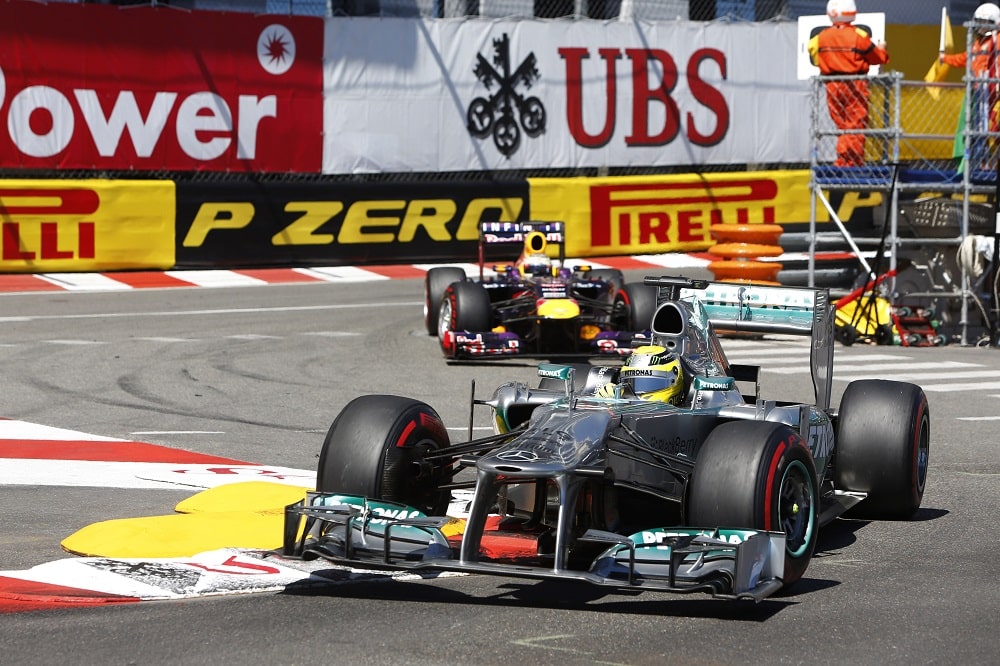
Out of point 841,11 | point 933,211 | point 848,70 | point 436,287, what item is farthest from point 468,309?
point 841,11

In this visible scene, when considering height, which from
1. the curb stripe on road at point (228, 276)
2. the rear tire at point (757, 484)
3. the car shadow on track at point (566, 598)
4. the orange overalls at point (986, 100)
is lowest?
the car shadow on track at point (566, 598)

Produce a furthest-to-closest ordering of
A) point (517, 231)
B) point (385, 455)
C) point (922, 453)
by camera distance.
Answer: point (517, 231) < point (922, 453) < point (385, 455)

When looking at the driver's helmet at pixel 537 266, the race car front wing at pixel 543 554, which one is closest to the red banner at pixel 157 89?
the driver's helmet at pixel 537 266

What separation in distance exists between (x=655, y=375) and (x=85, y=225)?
14724 mm

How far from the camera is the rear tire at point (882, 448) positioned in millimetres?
8398

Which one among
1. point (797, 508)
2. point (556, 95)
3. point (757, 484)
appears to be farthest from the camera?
point (556, 95)

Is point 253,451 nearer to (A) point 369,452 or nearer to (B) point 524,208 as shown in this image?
(A) point 369,452

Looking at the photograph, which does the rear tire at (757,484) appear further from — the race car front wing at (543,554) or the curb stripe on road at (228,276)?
the curb stripe on road at (228,276)

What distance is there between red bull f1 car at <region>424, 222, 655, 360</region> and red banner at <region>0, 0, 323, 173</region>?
624 cm

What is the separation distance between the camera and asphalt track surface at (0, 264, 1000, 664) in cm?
592

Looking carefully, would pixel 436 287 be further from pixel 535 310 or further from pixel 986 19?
pixel 986 19

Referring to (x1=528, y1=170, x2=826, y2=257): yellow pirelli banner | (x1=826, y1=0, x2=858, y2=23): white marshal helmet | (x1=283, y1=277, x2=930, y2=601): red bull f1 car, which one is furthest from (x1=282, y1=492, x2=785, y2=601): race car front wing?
(x1=528, y1=170, x2=826, y2=257): yellow pirelli banner

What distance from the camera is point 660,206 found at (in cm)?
2505

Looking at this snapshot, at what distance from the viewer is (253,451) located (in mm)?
10570
